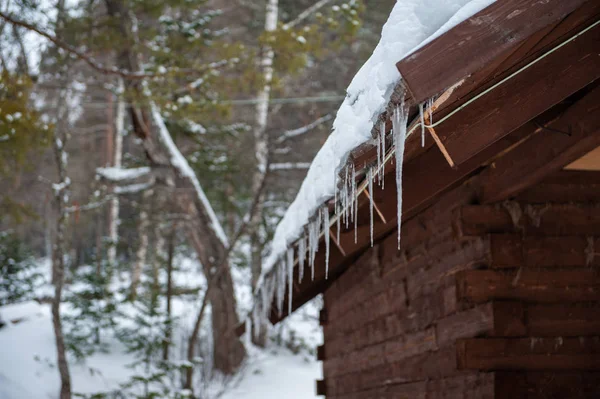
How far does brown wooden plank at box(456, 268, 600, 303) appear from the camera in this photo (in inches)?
144

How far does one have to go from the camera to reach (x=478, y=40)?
2.25 m

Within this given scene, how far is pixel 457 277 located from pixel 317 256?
1.88 m

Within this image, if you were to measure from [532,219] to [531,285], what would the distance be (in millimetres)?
348


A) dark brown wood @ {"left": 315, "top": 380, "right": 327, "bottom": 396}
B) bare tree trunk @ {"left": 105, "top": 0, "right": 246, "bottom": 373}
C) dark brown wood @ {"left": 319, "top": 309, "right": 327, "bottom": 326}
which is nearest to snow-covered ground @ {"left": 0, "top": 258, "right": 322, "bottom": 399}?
bare tree trunk @ {"left": 105, "top": 0, "right": 246, "bottom": 373}

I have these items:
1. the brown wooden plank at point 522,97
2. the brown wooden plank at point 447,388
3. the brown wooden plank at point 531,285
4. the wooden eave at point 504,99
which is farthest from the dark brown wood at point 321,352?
the brown wooden plank at point 522,97

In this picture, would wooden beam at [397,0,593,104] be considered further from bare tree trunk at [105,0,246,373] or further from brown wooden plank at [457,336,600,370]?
bare tree trunk at [105,0,246,373]

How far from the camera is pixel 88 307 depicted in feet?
47.1

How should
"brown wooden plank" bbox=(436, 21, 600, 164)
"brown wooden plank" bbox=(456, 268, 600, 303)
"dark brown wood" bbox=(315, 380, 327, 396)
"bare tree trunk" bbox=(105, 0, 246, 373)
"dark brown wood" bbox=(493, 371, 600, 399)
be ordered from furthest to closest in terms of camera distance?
"bare tree trunk" bbox=(105, 0, 246, 373) < "dark brown wood" bbox=(315, 380, 327, 396) < "brown wooden plank" bbox=(456, 268, 600, 303) < "dark brown wood" bbox=(493, 371, 600, 399) < "brown wooden plank" bbox=(436, 21, 600, 164)

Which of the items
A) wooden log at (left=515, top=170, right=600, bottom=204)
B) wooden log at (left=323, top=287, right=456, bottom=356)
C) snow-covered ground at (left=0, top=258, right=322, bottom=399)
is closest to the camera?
wooden log at (left=515, top=170, right=600, bottom=204)

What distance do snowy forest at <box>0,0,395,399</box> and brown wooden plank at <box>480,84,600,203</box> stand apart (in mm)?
3841

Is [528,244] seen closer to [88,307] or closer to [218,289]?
[218,289]

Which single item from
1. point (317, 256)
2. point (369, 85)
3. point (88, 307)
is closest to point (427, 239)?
point (317, 256)

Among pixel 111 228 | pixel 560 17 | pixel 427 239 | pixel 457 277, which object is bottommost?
pixel 457 277

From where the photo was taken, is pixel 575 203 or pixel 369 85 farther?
pixel 575 203
